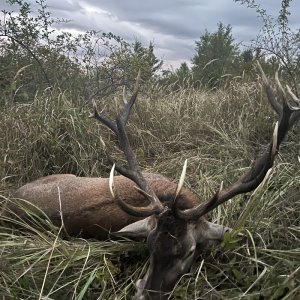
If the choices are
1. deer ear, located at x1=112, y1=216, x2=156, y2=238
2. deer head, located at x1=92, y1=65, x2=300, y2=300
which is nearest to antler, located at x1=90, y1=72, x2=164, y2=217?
deer head, located at x1=92, y1=65, x2=300, y2=300

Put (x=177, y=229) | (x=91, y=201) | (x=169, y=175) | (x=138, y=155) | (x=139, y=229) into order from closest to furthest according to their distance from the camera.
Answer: (x=177, y=229), (x=139, y=229), (x=91, y=201), (x=169, y=175), (x=138, y=155)

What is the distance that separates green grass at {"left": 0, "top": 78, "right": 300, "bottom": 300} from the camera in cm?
348

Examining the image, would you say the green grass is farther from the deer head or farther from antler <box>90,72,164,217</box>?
antler <box>90,72,164,217</box>

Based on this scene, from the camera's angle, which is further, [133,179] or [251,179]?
[133,179]

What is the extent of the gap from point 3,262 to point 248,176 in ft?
5.77

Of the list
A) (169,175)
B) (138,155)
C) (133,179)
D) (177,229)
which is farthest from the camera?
(138,155)

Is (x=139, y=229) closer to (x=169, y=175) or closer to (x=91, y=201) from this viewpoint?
(x=91, y=201)

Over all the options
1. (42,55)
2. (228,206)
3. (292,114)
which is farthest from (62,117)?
(292,114)

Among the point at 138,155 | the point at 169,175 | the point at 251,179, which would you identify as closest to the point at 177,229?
the point at 251,179

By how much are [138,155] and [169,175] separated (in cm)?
78

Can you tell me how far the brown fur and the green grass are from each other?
0.46ft

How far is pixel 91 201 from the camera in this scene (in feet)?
14.3

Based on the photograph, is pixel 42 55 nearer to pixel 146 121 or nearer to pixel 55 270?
pixel 146 121

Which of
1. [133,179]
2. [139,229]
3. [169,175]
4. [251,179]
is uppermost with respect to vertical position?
[251,179]
